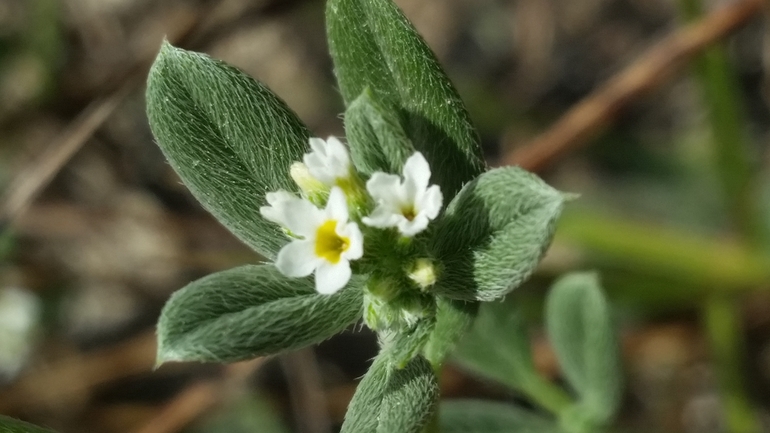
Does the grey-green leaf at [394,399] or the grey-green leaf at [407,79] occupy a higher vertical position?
the grey-green leaf at [407,79]

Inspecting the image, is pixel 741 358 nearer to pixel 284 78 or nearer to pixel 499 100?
pixel 499 100

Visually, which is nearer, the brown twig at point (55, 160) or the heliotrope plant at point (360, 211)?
the heliotrope plant at point (360, 211)

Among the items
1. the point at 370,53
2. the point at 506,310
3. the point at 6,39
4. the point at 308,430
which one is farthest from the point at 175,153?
the point at 6,39

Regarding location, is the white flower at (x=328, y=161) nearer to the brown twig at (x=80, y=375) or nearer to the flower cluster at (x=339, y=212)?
the flower cluster at (x=339, y=212)

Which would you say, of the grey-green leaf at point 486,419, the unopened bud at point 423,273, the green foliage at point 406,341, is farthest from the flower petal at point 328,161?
the grey-green leaf at point 486,419

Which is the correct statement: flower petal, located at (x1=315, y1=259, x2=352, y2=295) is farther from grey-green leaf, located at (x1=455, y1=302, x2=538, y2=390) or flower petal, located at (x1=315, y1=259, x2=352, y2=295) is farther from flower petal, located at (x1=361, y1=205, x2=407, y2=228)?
grey-green leaf, located at (x1=455, y1=302, x2=538, y2=390)

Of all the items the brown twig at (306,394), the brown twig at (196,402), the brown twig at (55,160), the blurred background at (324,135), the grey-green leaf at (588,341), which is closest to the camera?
the grey-green leaf at (588,341)
